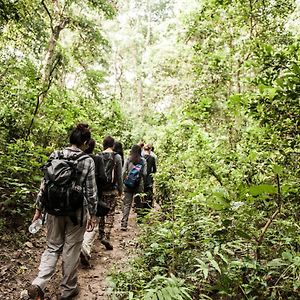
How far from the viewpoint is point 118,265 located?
5.48 meters

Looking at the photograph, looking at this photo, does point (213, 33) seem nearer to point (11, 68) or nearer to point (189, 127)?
point (189, 127)

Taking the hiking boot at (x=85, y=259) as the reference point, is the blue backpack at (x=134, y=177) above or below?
above

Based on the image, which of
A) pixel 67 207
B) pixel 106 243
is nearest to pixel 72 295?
pixel 67 207

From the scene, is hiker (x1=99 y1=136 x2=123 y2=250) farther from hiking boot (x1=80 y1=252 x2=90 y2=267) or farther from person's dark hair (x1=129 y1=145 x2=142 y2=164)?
person's dark hair (x1=129 y1=145 x2=142 y2=164)

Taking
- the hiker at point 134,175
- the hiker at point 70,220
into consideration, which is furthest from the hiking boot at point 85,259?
the hiker at point 134,175

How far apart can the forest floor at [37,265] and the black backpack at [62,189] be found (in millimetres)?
1049

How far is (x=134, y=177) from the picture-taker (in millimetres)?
7477

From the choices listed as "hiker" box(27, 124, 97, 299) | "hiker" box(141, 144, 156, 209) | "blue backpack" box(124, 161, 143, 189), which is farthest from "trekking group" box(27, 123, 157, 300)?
"hiker" box(141, 144, 156, 209)

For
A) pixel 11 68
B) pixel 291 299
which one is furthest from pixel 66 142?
pixel 291 299

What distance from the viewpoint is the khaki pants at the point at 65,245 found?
4236 mm

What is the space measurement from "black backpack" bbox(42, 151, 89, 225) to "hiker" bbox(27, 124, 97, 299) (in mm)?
15

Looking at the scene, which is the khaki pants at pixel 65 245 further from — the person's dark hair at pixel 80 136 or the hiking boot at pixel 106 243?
the hiking boot at pixel 106 243

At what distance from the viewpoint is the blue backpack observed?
7.47 m

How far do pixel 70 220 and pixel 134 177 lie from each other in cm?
331
